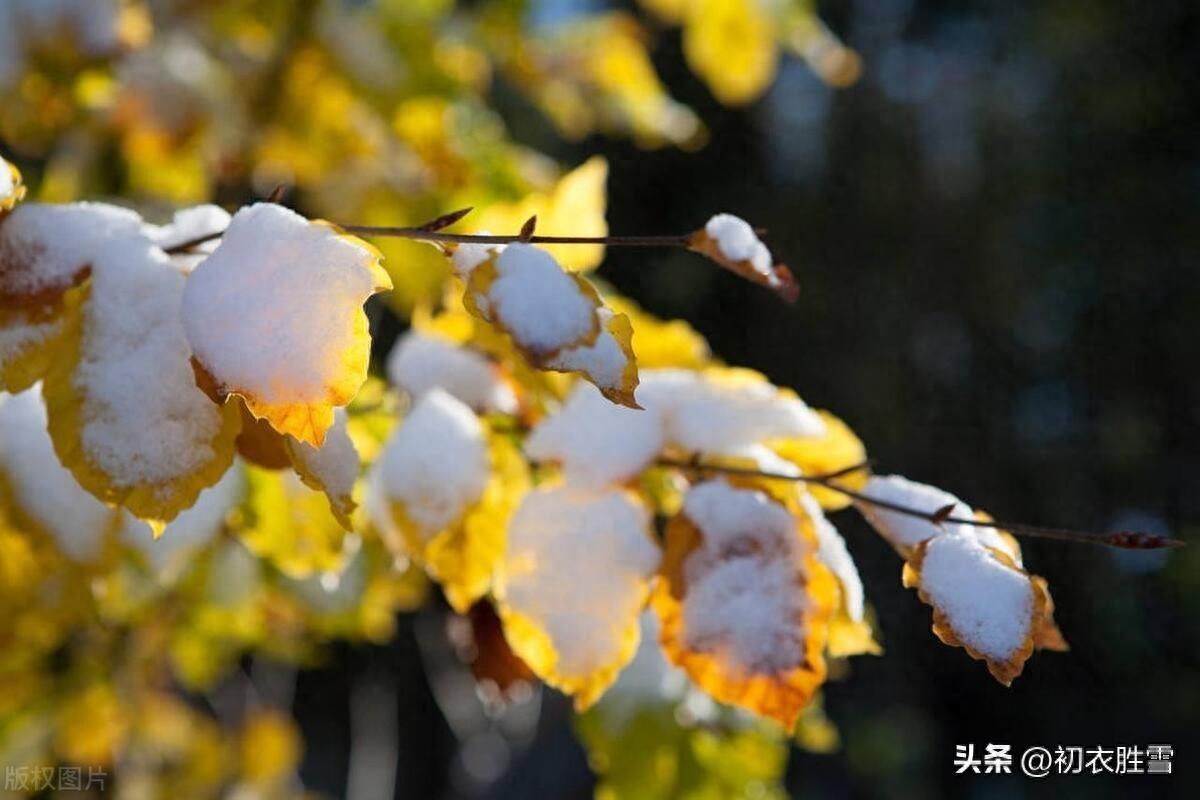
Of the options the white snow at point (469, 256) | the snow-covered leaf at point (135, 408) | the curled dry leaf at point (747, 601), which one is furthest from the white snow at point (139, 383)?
the curled dry leaf at point (747, 601)

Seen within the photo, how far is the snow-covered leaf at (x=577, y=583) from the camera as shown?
20.8 inches

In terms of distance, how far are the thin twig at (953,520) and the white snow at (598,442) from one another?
0.02 metres

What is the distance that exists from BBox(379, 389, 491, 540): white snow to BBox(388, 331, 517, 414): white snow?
44 mm

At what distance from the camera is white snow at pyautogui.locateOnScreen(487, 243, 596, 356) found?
0.38 meters

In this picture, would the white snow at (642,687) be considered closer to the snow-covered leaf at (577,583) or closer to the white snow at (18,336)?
the snow-covered leaf at (577,583)

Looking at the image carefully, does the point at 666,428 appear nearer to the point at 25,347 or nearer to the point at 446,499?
the point at 446,499

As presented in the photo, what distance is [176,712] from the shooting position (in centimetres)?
181

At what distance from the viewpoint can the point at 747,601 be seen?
500 millimetres

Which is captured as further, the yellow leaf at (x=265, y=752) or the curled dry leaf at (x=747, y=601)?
the yellow leaf at (x=265, y=752)

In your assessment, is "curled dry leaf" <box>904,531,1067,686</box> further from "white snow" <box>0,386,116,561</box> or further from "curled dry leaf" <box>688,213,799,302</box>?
"white snow" <box>0,386,116,561</box>

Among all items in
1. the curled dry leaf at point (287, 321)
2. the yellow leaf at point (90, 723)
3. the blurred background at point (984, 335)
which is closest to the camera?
the curled dry leaf at point (287, 321)

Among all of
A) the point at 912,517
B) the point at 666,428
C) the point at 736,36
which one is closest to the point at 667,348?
the point at 666,428

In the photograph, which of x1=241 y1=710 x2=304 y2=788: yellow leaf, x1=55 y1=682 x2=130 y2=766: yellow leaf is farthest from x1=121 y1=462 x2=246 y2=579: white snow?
x1=241 y1=710 x2=304 y2=788: yellow leaf

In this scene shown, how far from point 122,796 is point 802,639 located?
4.55 ft
